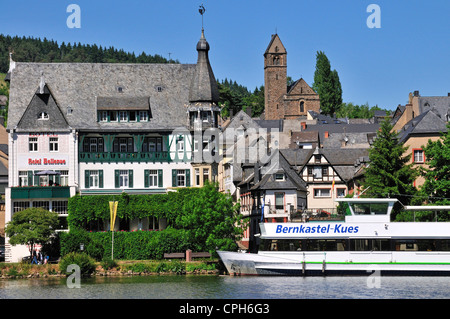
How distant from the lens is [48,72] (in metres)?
83.3

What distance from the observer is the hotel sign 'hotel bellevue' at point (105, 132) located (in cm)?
7938

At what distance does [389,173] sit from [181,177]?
1976 cm

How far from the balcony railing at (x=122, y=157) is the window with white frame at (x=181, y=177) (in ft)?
5.36

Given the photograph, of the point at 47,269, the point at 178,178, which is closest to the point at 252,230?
the point at 178,178

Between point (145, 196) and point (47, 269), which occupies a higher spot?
point (145, 196)

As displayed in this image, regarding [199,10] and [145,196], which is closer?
[145,196]

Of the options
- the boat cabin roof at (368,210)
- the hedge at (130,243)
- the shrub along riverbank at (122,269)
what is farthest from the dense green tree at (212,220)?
the boat cabin roof at (368,210)

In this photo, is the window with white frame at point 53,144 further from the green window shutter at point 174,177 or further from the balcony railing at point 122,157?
the green window shutter at point 174,177

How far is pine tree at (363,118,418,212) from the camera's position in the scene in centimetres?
7413

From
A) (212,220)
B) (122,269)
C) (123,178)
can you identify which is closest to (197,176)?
(123,178)

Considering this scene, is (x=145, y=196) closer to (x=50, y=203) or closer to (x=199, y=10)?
(x=50, y=203)

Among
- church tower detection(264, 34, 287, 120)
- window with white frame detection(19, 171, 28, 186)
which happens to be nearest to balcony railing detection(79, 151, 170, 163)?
window with white frame detection(19, 171, 28, 186)

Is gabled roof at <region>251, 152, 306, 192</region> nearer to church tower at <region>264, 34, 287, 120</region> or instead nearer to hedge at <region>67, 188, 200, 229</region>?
hedge at <region>67, 188, 200, 229</region>
